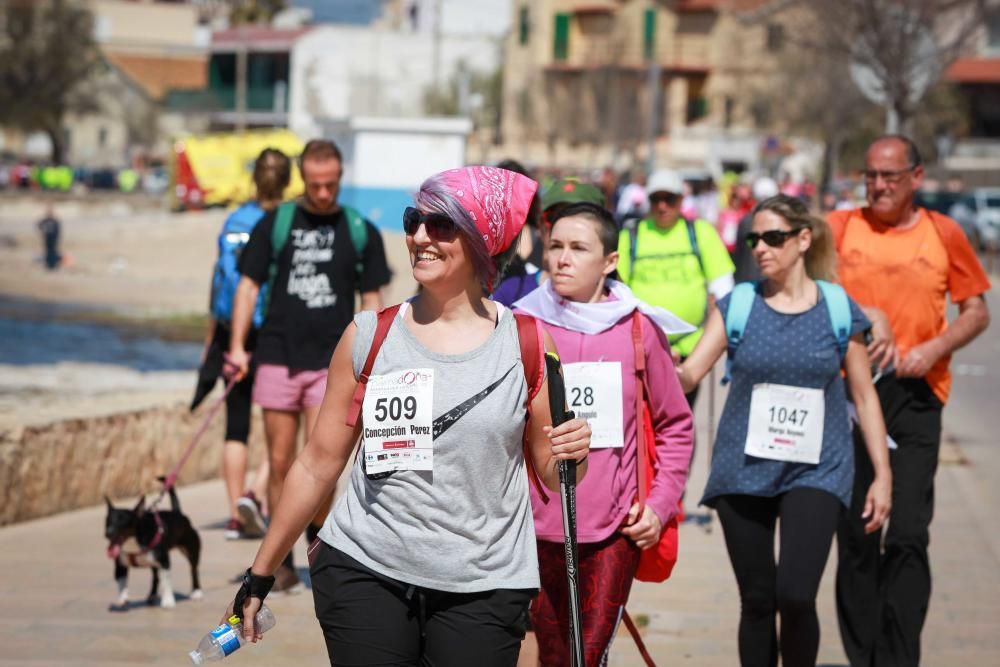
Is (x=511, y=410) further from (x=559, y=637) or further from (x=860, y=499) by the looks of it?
(x=860, y=499)

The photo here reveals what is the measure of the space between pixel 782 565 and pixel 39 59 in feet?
247

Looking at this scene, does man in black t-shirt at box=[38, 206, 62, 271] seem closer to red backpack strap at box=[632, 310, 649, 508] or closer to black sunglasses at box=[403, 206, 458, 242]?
red backpack strap at box=[632, 310, 649, 508]

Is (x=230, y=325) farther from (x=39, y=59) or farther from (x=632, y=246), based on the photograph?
(x=39, y=59)

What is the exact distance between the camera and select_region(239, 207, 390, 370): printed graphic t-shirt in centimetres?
714

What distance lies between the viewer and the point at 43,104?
7569 cm

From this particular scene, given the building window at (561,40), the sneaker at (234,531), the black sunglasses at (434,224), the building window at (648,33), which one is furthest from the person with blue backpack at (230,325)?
the building window at (561,40)

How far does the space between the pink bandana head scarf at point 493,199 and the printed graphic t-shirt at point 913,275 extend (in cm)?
260

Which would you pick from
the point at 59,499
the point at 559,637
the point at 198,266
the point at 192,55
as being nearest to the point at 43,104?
the point at 192,55

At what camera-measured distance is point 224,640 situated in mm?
3758

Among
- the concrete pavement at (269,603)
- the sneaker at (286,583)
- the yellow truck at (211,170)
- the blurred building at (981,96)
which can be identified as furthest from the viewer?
the blurred building at (981,96)

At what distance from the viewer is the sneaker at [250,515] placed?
8180 millimetres

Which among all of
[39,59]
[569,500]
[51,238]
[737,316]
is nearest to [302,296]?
[737,316]

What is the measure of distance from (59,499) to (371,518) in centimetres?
581

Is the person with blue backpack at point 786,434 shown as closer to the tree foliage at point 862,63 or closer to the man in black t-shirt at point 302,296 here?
the man in black t-shirt at point 302,296
